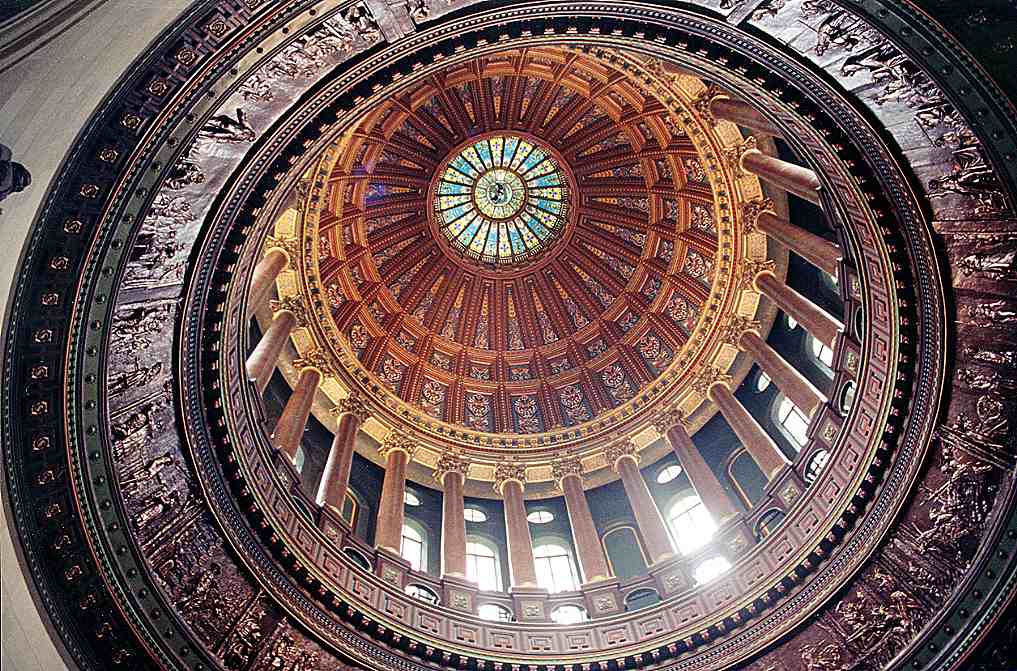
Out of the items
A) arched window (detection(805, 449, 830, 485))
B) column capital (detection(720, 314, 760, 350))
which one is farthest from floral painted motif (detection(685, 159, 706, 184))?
arched window (detection(805, 449, 830, 485))

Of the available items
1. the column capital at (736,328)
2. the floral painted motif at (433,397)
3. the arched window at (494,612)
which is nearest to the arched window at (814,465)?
the column capital at (736,328)

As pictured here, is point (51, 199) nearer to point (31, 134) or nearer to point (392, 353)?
point (31, 134)

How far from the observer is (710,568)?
1769 centimetres

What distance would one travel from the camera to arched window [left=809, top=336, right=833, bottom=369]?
18.9 metres

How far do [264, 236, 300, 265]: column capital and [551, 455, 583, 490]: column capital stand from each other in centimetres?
1003

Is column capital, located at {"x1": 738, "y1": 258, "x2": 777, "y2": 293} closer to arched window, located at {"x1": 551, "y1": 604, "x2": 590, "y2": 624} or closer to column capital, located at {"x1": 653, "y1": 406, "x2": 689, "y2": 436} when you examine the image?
column capital, located at {"x1": 653, "y1": 406, "x2": 689, "y2": 436}

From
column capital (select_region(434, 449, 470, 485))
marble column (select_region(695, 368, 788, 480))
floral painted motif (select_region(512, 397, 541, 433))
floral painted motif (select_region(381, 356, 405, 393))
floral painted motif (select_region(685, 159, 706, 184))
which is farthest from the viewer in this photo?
floral painted motif (select_region(512, 397, 541, 433))

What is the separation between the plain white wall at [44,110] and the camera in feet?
24.2

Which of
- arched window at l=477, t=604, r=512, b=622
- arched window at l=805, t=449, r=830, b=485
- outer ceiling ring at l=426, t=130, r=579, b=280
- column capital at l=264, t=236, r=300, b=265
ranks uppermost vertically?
outer ceiling ring at l=426, t=130, r=579, b=280

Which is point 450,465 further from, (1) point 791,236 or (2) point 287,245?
(1) point 791,236

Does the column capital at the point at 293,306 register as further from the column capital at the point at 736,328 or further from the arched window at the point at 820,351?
the arched window at the point at 820,351

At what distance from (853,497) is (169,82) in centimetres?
1321

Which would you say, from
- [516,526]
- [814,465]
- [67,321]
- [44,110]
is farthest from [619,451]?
[44,110]

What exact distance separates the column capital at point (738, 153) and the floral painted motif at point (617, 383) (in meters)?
7.70
